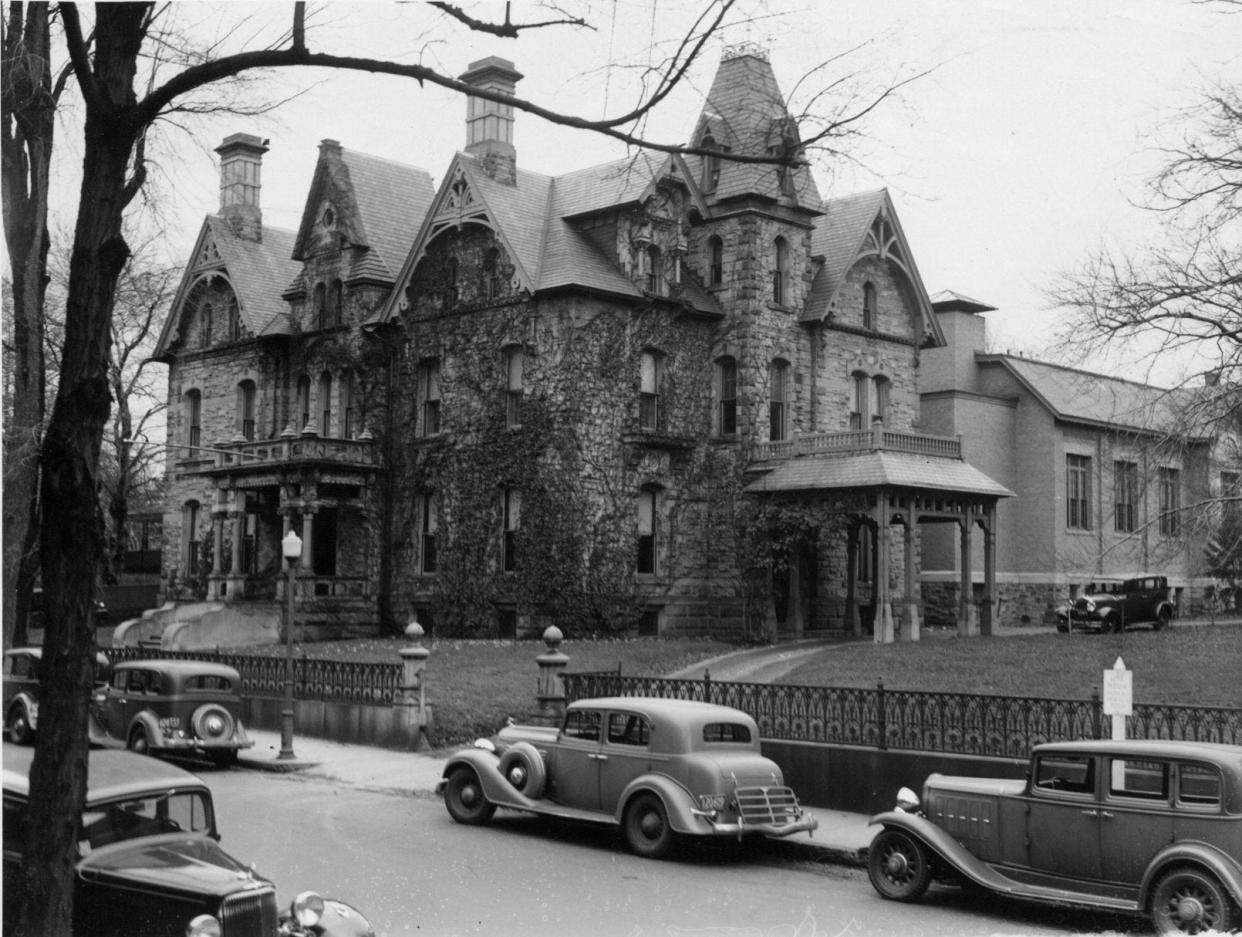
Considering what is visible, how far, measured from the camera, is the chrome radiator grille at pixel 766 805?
1309cm

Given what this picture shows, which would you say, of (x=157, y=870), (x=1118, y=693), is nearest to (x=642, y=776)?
(x=1118, y=693)

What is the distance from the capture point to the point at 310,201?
3897 centimetres

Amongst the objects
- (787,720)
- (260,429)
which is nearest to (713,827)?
(787,720)

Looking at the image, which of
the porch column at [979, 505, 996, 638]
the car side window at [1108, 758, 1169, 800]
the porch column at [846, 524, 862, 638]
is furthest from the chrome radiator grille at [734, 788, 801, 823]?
the porch column at [979, 505, 996, 638]

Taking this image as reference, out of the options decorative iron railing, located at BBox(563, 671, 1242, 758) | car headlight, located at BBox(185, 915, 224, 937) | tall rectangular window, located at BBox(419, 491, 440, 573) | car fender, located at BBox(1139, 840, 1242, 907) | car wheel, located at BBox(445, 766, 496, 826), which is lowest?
car wheel, located at BBox(445, 766, 496, 826)

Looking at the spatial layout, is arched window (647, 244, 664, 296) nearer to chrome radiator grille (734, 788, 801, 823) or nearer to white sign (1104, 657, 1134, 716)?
chrome radiator grille (734, 788, 801, 823)

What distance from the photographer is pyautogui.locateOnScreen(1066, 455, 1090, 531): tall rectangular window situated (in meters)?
43.4

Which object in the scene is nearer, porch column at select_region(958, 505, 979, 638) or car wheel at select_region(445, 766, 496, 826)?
car wheel at select_region(445, 766, 496, 826)

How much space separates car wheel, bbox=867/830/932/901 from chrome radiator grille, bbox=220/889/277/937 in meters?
5.54

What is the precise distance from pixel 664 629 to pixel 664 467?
4.21 metres

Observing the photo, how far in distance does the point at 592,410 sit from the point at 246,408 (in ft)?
46.7

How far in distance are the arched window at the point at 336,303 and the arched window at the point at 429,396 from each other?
349 cm

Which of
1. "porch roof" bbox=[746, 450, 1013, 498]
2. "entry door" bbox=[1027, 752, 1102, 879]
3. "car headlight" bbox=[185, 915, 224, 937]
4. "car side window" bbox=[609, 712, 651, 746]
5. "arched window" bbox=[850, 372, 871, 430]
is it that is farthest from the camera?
"arched window" bbox=[850, 372, 871, 430]

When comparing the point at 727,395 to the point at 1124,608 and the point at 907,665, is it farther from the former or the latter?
the point at 907,665
